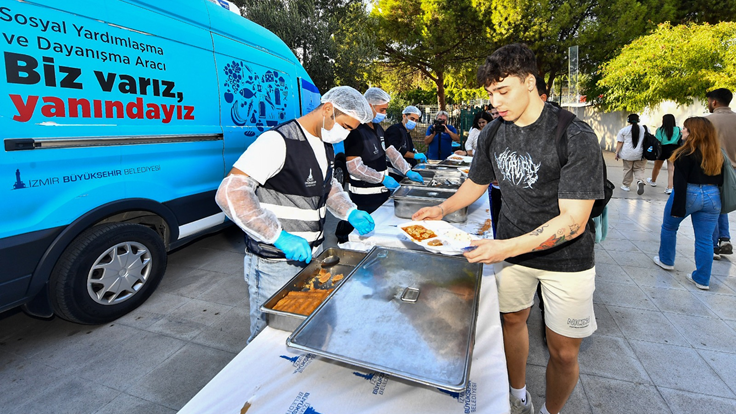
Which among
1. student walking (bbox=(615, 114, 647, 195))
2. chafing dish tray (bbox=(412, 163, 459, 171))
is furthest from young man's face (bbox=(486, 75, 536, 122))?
student walking (bbox=(615, 114, 647, 195))

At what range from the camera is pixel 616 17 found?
1391 cm

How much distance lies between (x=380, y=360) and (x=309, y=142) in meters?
1.15

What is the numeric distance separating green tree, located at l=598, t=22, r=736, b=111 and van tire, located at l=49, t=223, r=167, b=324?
46.8 feet

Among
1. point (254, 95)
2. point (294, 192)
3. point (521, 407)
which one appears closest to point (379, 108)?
point (254, 95)

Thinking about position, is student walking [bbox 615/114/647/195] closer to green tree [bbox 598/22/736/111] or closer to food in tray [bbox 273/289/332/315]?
green tree [bbox 598/22/736/111]

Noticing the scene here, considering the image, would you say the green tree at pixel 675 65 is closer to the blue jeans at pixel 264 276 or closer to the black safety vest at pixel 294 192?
the black safety vest at pixel 294 192

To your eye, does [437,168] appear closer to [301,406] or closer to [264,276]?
[264,276]

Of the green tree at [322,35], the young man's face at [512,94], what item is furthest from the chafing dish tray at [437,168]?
the green tree at [322,35]

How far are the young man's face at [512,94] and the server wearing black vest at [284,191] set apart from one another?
2.39ft

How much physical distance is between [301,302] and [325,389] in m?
0.45

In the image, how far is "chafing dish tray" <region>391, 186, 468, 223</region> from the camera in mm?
2719

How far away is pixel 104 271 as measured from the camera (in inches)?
113

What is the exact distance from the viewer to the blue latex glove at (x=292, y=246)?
1.72m

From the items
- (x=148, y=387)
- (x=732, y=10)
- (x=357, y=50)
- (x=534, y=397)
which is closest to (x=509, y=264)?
(x=534, y=397)
